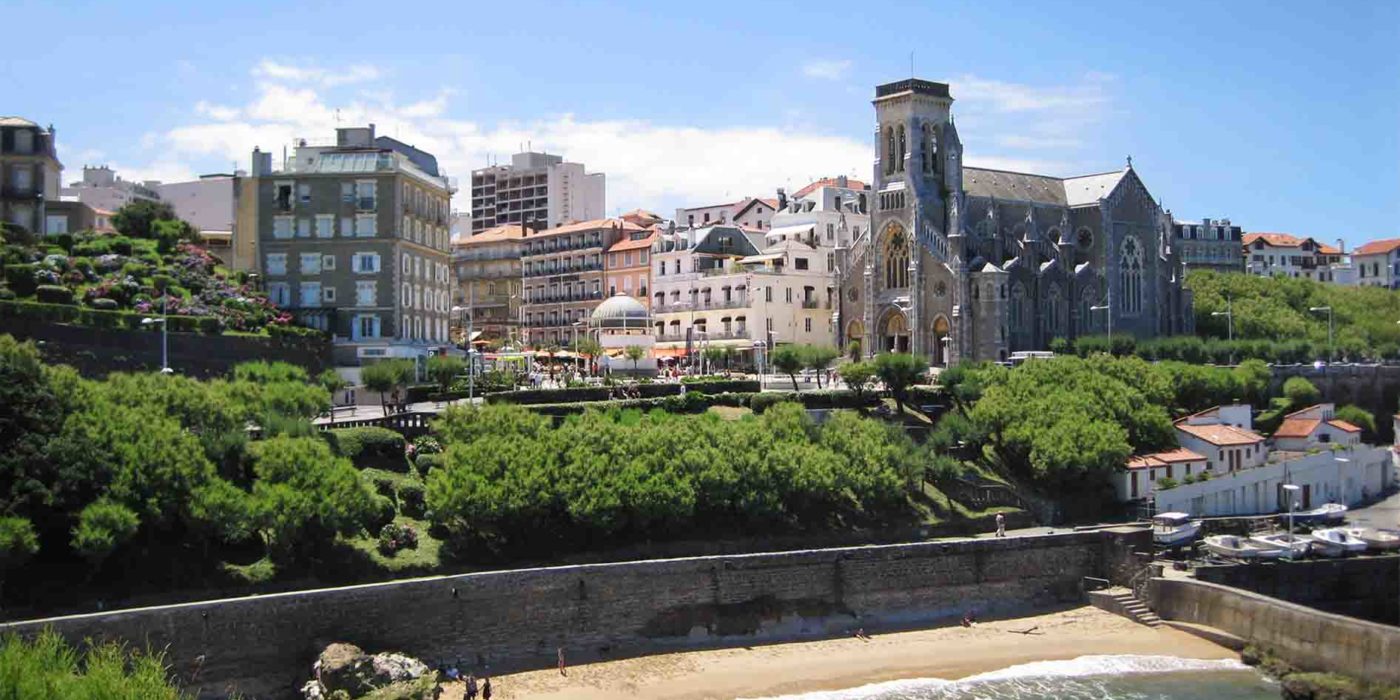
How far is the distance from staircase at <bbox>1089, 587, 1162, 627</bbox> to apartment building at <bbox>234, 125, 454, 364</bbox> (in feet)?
126

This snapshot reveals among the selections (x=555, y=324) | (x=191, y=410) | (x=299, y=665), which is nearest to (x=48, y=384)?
(x=191, y=410)

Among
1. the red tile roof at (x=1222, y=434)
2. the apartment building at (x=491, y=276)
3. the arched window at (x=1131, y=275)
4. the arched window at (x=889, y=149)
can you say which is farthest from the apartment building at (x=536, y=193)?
the red tile roof at (x=1222, y=434)

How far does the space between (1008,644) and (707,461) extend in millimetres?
12230

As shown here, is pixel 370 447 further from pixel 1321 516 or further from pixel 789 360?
pixel 1321 516

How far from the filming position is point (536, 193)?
154375 mm

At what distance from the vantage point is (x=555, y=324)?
118312mm

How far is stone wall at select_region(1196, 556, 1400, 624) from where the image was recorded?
51281mm

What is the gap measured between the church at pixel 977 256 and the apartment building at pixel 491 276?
124 ft

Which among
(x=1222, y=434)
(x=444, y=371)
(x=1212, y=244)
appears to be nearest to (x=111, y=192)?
(x=444, y=371)

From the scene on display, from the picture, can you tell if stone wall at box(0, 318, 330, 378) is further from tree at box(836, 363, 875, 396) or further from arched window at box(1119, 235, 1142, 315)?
arched window at box(1119, 235, 1142, 315)

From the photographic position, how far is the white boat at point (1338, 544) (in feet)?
175

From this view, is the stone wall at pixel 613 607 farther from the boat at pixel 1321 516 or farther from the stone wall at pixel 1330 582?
the boat at pixel 1321 516

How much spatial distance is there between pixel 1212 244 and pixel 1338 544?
95.4 meters

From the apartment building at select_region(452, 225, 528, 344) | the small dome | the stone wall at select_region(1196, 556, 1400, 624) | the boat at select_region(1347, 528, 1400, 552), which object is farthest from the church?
the stone wall at select_region(1196, 556, 1400, 624)
